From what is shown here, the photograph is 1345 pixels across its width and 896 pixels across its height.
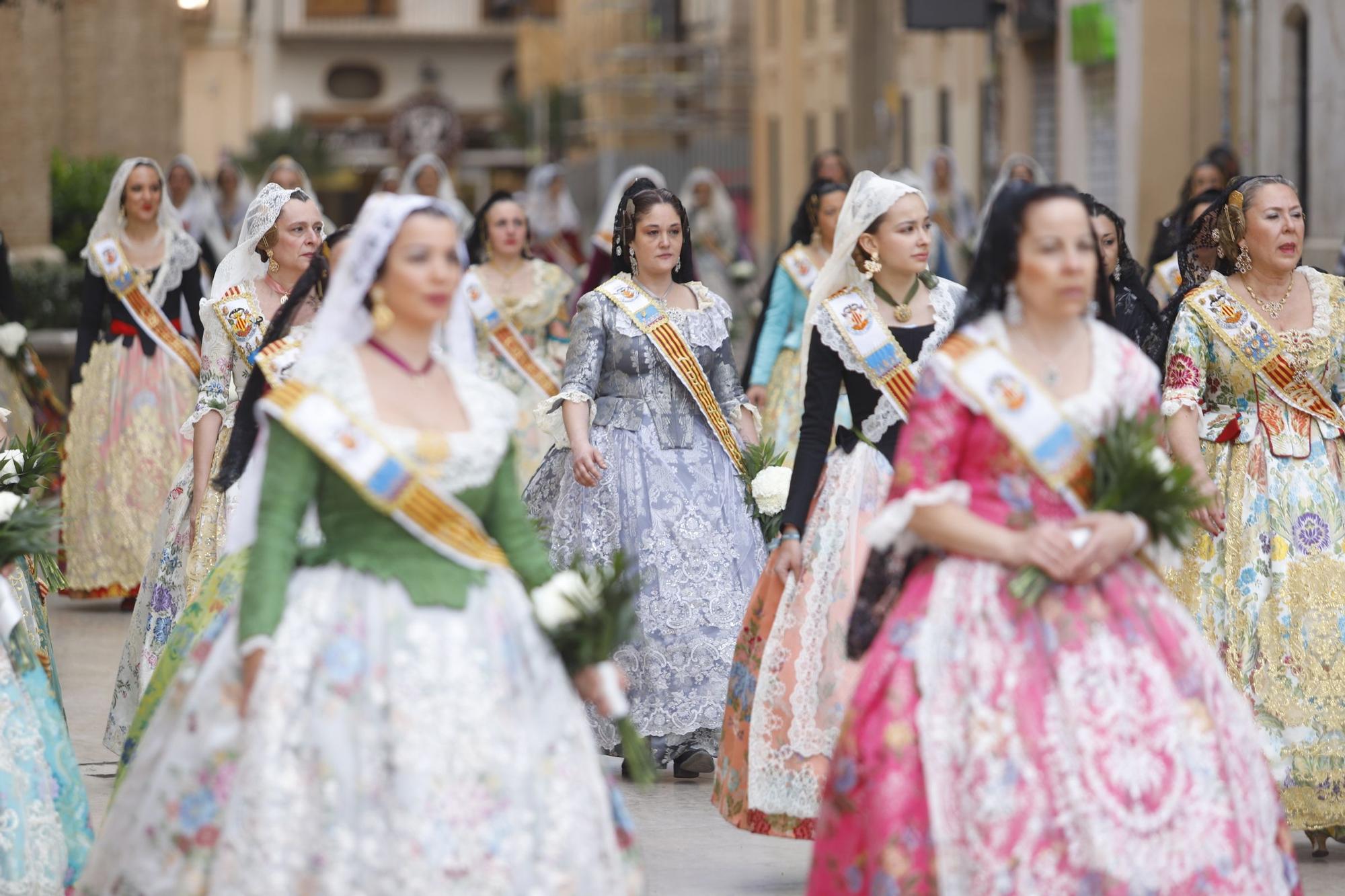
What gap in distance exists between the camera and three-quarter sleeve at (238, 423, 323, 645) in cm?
463

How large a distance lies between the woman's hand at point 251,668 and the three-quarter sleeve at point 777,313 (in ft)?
21.0

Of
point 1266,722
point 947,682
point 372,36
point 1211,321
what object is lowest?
point 1266,722

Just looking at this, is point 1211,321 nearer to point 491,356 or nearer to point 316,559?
point 316,559

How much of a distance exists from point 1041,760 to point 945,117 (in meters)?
24.8

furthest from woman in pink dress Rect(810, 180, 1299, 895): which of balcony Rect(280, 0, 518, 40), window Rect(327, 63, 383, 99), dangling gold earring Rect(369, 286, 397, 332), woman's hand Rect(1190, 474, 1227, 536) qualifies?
window Rect(327, 63, 383, 99)

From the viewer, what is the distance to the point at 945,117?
94.5 feet

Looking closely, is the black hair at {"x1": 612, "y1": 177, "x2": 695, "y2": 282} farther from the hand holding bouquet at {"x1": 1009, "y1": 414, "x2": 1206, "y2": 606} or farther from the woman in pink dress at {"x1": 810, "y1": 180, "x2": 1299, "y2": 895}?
the hand holding bouquet at {"x1": 1009, "y1": 414, "x2": 1206, "y2": 606}

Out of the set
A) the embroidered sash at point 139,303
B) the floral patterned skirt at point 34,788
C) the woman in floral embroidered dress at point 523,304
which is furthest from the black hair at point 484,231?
the floral patterned skirt at point 34,788

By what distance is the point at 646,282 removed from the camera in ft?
26.5

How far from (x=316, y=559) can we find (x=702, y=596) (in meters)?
3.28

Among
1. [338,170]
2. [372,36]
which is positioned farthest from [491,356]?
[372,36]

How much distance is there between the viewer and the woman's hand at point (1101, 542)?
468 centimetres

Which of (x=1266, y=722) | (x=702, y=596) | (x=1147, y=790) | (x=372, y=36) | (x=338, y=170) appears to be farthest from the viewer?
(x=372, y=36)

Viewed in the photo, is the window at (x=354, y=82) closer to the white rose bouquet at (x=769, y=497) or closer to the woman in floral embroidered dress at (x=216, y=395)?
the woman in floral embroidered dress at (x=216, y=395)
